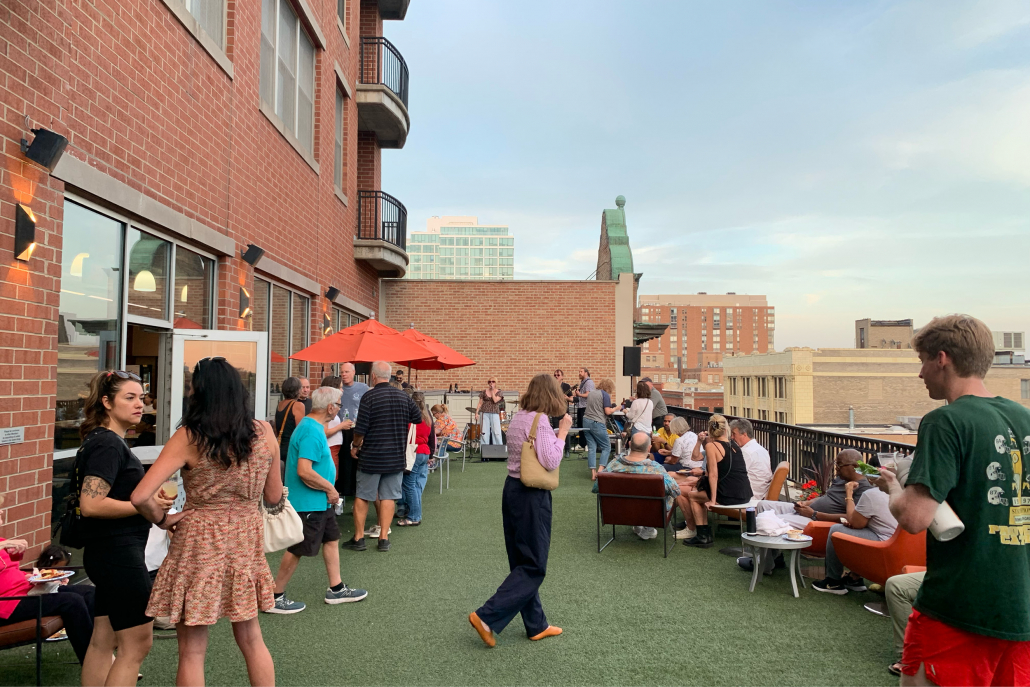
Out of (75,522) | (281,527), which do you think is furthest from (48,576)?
(281,527)

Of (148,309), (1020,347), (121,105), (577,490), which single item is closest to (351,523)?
(148,309)

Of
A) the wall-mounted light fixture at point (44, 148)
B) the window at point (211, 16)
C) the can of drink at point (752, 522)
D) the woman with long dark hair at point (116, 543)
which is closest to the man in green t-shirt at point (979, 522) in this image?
the woman with long dark hair at point (116, 543)

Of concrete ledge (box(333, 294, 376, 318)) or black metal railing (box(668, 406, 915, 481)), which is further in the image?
concrete ledge (box(333, 294, 376, 318))

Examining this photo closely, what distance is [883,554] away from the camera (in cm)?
511

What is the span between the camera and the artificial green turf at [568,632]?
4164 millimetres

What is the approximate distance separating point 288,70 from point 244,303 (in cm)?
449

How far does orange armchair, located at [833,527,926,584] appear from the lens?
5.04 metres

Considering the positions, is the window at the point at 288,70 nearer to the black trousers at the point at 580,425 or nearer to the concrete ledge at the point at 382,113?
the concrete ledge at the point at 382,113

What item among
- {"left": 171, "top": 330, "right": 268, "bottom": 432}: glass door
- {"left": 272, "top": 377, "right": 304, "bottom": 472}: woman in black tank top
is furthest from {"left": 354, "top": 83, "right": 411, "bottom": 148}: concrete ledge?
{"left": 272, "top": 377, "right": 304, "bottom": 472}: woman in black tank top

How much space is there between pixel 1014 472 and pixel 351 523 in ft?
24.9

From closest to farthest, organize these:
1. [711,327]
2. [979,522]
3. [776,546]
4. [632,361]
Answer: [979,522] < [776,546] < [632,361] < [711,327]

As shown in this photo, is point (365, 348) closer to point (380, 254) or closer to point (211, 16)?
point (211, 16)

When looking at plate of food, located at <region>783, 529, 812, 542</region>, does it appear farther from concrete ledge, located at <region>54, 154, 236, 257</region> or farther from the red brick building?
concrete ledge, located at <region>54, 154, 236, 257</region>

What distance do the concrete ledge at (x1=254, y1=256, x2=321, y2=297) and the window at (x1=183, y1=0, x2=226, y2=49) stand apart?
293cm
